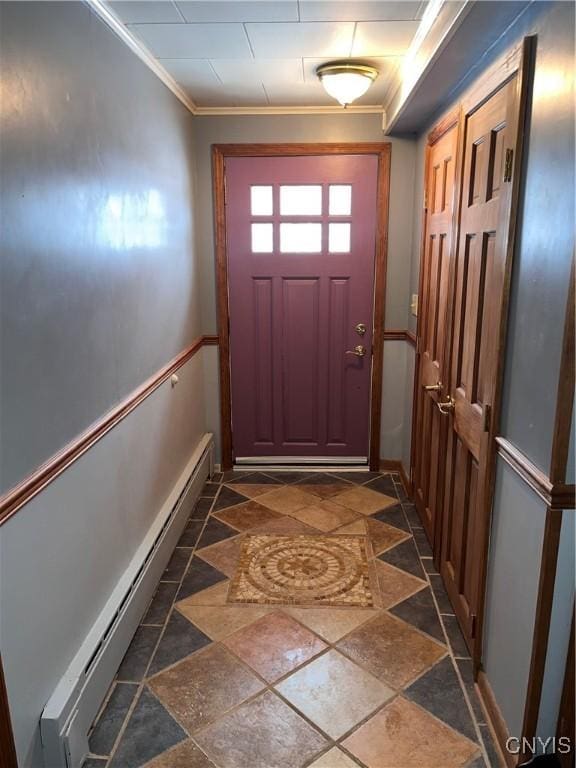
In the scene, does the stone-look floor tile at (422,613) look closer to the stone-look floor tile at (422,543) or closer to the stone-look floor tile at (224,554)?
the stone-look floor tile at (422,543)

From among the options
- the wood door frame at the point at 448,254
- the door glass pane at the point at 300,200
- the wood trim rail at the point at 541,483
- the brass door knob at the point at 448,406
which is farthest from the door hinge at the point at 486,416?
the door glass pane at the point at 300,200

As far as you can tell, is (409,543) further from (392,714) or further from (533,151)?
(533,151)

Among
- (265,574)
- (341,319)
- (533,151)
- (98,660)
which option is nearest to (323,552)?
(265,574)

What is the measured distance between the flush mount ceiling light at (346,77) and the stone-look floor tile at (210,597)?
7.85ft

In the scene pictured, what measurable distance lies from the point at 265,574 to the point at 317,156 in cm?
250

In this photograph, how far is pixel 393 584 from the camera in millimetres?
2598

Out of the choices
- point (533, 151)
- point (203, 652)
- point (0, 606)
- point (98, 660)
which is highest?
point (533, 151)

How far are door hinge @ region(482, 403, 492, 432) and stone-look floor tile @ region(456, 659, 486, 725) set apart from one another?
92cm

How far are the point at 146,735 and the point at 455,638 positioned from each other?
3.99 feet

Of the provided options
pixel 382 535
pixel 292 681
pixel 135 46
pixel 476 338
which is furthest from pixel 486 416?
pixel 135 46

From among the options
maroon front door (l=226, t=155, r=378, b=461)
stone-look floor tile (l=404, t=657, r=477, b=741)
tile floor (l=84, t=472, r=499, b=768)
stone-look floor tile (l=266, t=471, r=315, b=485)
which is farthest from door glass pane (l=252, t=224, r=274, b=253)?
stone-look floor tile (l=404, t=657, r=477, b=741)

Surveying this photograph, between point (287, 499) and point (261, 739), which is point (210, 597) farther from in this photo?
point (287, 499)

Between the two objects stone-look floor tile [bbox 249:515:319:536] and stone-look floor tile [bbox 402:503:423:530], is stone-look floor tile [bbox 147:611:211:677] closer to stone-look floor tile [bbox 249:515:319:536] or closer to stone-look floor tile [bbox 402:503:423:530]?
stone-look floor tile [bbox 249:515:319:536]

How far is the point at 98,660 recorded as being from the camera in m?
1.84
